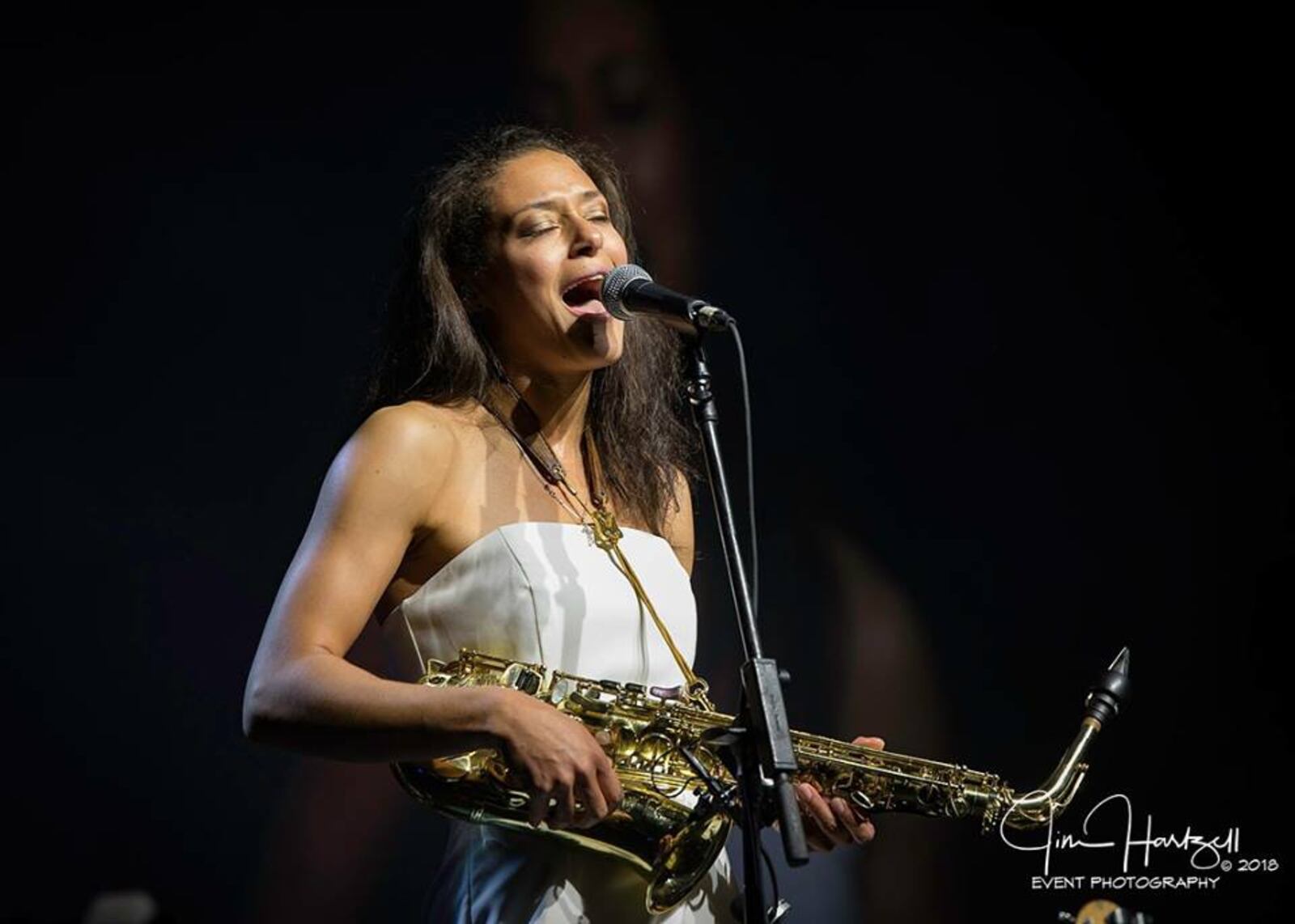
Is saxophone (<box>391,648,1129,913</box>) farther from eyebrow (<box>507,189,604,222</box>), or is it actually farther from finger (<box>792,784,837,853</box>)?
eyebrow (<box>507,189,604,222</box>)

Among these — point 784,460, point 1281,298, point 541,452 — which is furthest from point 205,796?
point 1281,298

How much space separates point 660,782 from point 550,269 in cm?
97

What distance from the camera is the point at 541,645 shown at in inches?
90.2

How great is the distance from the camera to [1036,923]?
3.44 metres

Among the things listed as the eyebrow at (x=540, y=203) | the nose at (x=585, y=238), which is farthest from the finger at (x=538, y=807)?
the eyebrow at (x=540, y=203)

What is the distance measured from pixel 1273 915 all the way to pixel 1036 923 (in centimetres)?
57

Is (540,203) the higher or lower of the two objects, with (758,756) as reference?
higher

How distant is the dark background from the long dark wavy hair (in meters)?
0.46

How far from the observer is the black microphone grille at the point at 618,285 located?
2191mm

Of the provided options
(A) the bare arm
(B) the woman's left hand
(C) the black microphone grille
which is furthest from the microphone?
(B) the woman's left hand

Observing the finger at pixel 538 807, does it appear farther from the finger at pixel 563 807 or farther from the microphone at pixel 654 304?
the microphone at pixel 654 304

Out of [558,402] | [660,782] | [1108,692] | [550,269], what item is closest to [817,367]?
[558,402]

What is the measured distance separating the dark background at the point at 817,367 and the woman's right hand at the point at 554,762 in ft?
Answer: 4.33

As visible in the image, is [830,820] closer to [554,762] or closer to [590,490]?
[554,762]
